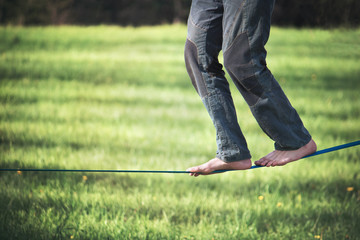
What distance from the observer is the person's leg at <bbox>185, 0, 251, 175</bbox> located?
88.7 inches

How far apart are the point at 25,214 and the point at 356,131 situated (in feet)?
12.0

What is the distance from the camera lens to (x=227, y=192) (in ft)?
12.0

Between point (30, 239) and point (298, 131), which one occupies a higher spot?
point (298, 131)

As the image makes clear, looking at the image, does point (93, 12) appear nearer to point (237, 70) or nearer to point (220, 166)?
point (220, 166)

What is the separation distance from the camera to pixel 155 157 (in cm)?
436

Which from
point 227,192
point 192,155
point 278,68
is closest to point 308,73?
point 278,68

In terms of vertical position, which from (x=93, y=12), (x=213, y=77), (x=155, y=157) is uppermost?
(x=213, y=77)

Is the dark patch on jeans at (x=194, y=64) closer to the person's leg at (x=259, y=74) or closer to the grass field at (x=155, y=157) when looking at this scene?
the person's leg at (x=259, y=74)

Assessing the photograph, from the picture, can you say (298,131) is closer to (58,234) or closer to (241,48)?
(241,48)

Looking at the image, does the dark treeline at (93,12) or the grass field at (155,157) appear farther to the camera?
the dark treeline at (93,12)

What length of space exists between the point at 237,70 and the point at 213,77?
180mm

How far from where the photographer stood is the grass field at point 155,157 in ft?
10.1

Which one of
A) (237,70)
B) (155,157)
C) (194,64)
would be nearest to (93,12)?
(155,157)

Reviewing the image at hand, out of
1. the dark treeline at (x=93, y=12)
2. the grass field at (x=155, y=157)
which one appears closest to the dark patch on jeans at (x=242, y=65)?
the grass field at (x=155, y=157)
